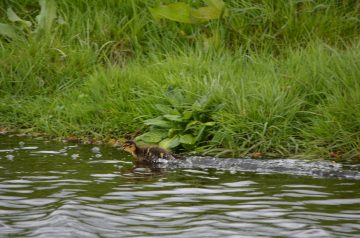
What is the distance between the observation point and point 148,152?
800 centimetres

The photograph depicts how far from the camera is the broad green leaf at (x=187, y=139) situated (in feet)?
27.3

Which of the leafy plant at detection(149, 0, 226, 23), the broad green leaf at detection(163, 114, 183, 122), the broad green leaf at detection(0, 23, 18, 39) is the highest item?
the leafy plant at detection(149, 0, 226, 23)

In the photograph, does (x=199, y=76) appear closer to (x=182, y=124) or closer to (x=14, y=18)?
(x=182, y=124)

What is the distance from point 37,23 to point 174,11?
187cm

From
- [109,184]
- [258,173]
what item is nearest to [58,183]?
[109,184]

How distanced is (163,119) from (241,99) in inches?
32.4

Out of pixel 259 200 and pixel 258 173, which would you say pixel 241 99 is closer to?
pixel 258 173

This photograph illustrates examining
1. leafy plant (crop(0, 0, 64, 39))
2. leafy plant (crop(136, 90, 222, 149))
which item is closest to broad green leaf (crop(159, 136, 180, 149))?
leafy plant (crop(136, 90, 222, 149))

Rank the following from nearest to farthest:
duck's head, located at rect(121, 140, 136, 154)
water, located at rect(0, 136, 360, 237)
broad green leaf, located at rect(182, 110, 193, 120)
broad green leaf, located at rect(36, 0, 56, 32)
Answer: water, located at rect(0, 136, 360, 237)
duck's head, located at rect(121, 140, 136, 154)
broad green leaf, located at rect(182, 110, 193, 120)
broad green leaf, located at rect(36, 0, 56, 32)

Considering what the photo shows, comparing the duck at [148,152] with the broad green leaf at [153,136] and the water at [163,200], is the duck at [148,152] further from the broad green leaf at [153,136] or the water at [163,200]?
the broad green leaf at [153,136]

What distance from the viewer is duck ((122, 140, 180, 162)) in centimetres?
795

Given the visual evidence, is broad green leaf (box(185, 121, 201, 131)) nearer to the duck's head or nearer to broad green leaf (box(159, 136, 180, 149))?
broad green leaf (box(159, 136, 180, 149))

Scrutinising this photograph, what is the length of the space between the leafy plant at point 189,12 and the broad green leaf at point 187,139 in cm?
226

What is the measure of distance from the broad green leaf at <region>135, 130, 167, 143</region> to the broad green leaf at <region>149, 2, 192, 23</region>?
2036 mm
